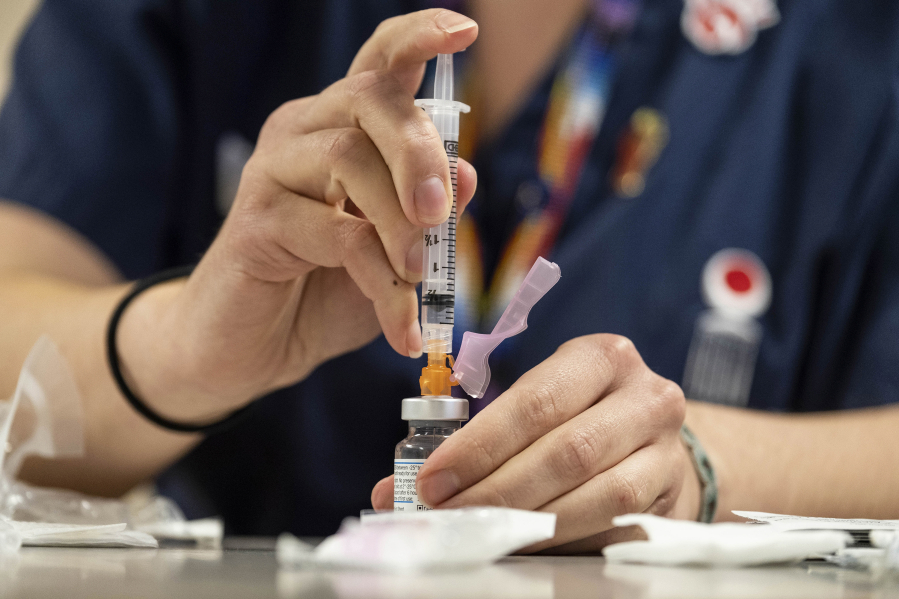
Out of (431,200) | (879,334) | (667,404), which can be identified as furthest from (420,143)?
(879,334)

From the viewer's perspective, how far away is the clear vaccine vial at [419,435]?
1.73ft

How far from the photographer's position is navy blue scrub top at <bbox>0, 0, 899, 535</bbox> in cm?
107

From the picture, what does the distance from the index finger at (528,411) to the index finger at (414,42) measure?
256 mm

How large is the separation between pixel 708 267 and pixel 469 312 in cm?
35

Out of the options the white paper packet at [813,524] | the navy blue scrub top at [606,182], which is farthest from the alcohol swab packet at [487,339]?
the navy blue scrub top at [606,182]

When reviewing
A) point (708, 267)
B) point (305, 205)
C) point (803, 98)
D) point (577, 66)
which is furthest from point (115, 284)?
point (803, 98)

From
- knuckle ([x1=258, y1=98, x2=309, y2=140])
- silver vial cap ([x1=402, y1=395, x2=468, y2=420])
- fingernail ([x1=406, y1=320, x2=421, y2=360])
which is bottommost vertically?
silver vial cap ([x1=402, y1=395, x2=468, y2=420])

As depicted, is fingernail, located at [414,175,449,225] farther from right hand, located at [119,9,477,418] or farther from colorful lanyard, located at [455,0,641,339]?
colorful lanyard, located at [455,0,641,339]

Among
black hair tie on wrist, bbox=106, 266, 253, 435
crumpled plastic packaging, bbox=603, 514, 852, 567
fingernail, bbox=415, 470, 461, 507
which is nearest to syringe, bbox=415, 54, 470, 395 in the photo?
fingernail, bbox=415, 470, 461, 507

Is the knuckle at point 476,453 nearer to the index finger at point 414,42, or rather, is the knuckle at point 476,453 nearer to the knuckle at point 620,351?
the knuckle at point 620,351

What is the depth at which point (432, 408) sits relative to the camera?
539 mm

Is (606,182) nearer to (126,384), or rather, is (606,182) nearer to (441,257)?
(441,257)

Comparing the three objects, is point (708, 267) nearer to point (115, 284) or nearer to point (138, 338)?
point (138, 338)

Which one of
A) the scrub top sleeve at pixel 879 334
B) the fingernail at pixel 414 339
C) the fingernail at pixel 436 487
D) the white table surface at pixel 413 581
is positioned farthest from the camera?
the scrub top sleeve at pixel 879 334
